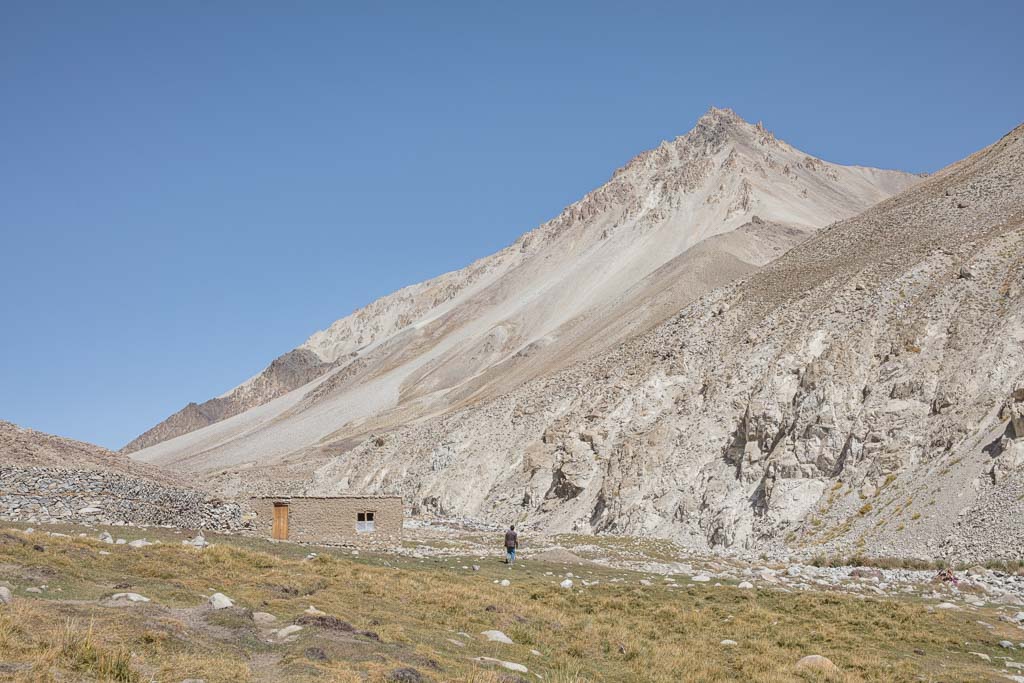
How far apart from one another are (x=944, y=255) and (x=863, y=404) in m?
13.0

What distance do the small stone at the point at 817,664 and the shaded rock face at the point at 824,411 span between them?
1548cm

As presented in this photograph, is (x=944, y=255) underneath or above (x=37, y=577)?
above

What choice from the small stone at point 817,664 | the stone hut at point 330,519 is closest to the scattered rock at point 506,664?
the small stone at point 817,664

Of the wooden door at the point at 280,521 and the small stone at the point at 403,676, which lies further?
the wooden door at the point at 280,521

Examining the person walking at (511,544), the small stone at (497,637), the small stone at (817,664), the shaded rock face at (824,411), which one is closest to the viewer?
the small stone at (497,637)

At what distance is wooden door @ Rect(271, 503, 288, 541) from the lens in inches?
1412

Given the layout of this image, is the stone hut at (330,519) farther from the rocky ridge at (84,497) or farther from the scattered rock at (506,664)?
the scattered rock at (506,664)

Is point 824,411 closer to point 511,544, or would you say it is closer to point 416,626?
point 511,544

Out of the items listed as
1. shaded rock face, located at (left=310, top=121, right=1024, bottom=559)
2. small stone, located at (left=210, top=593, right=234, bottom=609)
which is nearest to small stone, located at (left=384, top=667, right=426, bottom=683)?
small stone, located at (left=210, top=593, right=234, bottom=609)

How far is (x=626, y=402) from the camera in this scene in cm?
5641

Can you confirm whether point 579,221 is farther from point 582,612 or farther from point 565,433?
point 582,612

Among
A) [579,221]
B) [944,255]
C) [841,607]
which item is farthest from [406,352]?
[841,607]

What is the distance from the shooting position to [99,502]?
32594 mm

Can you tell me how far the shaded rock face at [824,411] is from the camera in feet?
113
